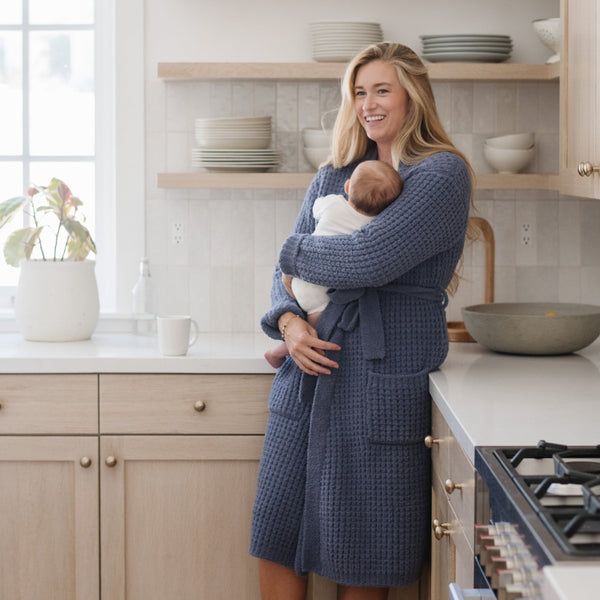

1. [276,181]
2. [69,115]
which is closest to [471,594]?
[276,181]

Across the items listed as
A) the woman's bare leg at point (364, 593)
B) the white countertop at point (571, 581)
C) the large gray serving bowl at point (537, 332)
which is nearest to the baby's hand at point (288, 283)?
the large gray serving bowl at point (537, 332)

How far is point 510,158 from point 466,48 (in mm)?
354

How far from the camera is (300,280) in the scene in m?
2.28

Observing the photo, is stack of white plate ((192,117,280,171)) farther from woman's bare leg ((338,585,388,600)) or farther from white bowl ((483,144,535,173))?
woman's bare leg ((338,585,388,600))

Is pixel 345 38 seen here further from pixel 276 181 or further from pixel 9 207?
pixel 9 207

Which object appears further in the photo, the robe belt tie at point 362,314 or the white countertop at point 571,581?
the robe belt tie at point 362,314

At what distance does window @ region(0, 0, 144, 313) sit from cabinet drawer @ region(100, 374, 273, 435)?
2.00 ft

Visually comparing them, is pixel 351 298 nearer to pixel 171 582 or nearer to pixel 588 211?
pixel 171 582

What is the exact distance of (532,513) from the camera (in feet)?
3.67

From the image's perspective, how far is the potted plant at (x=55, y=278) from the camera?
285cm

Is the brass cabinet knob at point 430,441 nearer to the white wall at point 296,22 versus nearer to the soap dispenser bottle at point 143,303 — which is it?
the soap dispenser bottle at point 143,303

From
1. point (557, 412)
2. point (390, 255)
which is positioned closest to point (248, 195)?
point (390, 255)

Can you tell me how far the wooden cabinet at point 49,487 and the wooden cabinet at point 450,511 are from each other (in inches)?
38.3

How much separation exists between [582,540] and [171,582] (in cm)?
178
